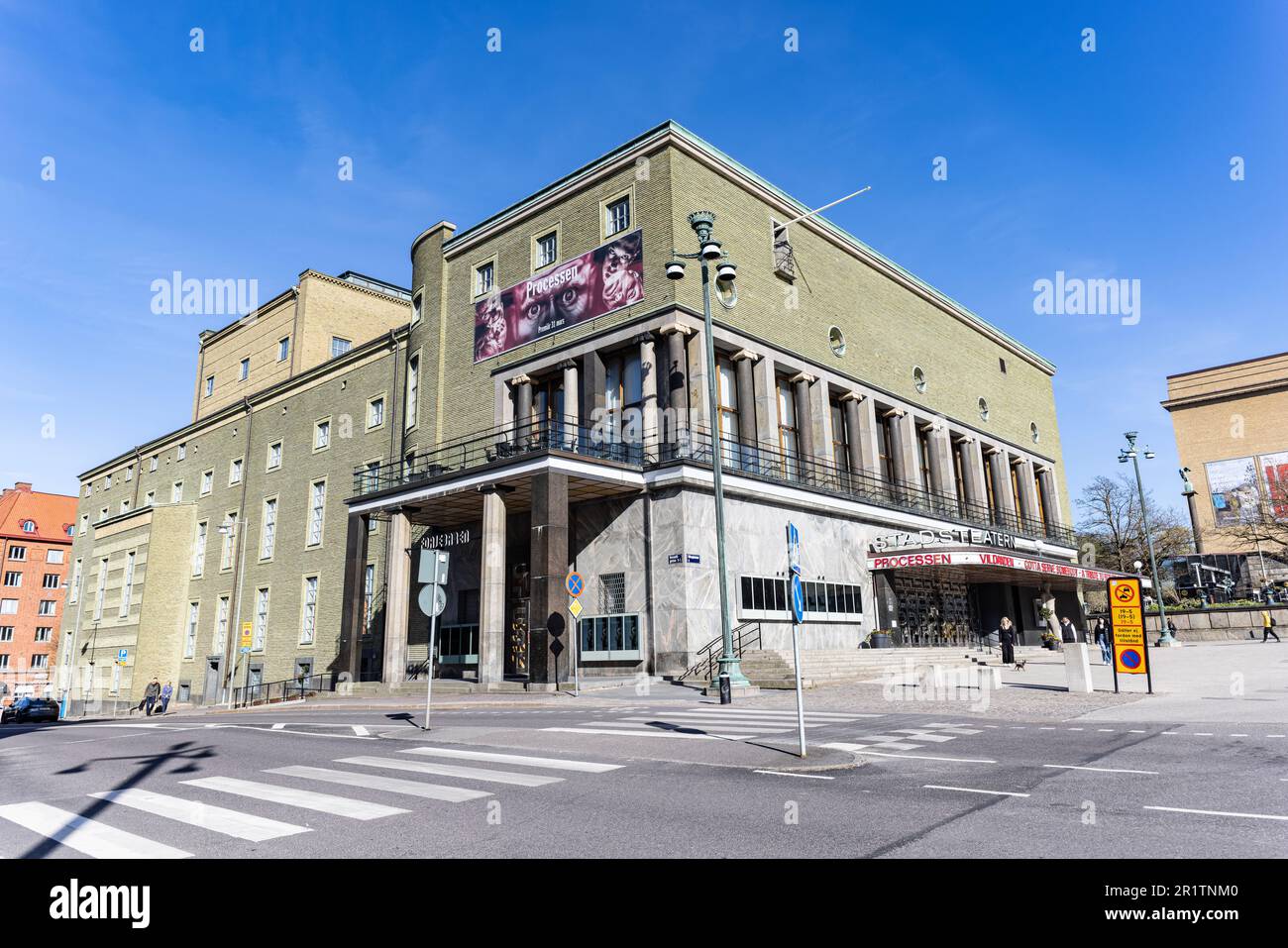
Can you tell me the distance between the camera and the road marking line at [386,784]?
7859 millimetres

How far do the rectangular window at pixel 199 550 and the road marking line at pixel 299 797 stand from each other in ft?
154

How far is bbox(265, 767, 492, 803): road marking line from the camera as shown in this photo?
7859 millimetres

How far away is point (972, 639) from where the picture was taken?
4006 cm

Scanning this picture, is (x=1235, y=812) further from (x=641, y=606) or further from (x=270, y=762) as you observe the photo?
(x=641, y=606)

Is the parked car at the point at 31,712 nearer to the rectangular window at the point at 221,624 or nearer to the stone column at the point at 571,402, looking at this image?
the rectangular window at the point at 221,624

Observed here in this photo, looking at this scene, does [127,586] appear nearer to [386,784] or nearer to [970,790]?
[386,784]

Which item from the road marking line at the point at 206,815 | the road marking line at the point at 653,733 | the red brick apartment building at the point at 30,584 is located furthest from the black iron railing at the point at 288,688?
the red brick apartment building at the point at 30,584

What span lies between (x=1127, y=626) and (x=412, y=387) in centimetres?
3060

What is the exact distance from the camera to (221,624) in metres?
46.8

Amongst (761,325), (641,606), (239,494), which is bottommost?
(641,606)

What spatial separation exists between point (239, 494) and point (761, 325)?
114 ft

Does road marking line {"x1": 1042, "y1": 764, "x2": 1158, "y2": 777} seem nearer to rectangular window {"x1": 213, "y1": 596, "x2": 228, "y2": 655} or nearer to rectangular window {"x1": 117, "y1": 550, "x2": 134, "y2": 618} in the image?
rectangular window {"x1": 213, "y1": 596, "x2": 228, "y2": 655}
